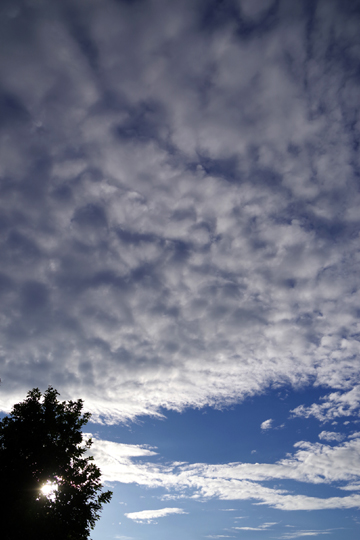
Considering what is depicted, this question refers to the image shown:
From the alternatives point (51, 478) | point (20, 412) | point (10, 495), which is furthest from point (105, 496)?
point (20, 412)

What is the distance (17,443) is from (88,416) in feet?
19.8

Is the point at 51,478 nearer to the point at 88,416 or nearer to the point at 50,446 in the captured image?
the point at 50,446

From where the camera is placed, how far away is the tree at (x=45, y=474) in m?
22.4

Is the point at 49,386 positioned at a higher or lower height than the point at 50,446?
higher

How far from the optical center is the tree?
73.4 feet

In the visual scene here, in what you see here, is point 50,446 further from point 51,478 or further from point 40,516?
point 40,516

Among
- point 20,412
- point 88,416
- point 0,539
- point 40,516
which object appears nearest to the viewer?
point 0,539

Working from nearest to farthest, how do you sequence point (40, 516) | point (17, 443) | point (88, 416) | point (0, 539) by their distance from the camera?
1. point (0, 539)
2. point (40, 516)
3. point (17, 443)
4. point (88, 416)

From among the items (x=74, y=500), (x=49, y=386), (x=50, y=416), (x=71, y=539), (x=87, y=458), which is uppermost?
(x=49, y=386)

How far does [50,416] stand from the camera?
1077 inches

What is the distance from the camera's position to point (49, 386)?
29.7m

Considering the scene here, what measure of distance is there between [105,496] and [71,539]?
3742mm

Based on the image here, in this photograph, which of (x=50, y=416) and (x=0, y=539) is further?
(x=50, y=416)

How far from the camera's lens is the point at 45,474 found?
24609 mm
